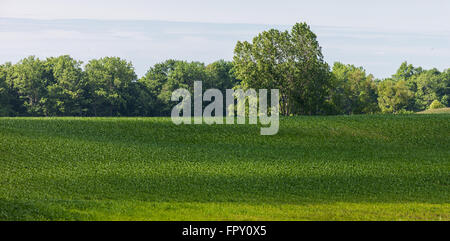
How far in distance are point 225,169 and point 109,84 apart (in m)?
61.0

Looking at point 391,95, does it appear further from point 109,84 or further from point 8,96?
point 8,96

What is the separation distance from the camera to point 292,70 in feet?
217

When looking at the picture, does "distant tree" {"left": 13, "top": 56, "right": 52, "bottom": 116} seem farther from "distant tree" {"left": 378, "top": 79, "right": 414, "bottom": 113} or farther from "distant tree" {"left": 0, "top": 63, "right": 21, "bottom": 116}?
"distant tree" {"left": 378, "top": 79, "right": 414, "bottom": 113}

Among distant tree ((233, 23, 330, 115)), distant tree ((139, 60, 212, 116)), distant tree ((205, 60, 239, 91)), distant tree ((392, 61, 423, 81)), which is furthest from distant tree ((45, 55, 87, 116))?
distant tree ((392, 61, 423, 81))

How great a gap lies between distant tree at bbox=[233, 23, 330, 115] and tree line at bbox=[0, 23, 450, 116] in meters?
0.12

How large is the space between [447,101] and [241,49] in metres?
60.6

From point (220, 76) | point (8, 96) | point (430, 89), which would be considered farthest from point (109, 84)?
point (430, 89)

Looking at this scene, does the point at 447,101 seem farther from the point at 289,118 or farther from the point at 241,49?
the point at 289,118

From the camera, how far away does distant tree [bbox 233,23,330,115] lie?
65.9m

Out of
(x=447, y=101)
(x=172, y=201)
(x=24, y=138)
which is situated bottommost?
(x=172, y=201)

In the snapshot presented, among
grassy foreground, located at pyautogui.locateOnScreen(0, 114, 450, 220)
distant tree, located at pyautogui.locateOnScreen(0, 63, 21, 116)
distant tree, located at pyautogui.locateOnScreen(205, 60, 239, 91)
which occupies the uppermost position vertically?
distant tree, located at pyautogui.locateOnScreen(205, 60, 239, 91)

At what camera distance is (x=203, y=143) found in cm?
3994

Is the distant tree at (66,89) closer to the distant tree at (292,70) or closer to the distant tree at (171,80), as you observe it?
the distant tree at (171,80)
